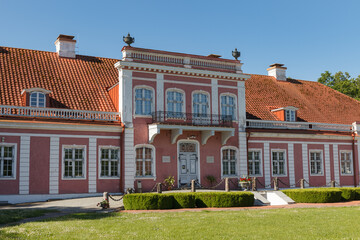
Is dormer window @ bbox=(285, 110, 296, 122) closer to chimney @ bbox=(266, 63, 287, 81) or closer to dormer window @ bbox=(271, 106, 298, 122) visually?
dormer window @ bbox=(271, 106, 298, 122)

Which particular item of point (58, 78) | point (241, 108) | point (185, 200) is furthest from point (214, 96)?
point (58, 78)

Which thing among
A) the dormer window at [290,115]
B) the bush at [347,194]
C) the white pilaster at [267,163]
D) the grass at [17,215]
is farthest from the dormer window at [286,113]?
the grass at [17,215]

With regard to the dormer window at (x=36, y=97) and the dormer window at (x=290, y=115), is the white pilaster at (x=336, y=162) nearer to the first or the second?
the dormer window at (x=290, y=115)

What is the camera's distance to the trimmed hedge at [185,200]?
59.7 feet

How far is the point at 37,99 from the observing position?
23578 millimetres

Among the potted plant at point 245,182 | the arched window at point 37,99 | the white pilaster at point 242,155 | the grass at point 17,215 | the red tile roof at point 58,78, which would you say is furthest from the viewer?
the white pilaster at point 242,155

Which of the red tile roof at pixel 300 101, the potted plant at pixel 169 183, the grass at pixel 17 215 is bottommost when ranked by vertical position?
the grass at pixel 17 215

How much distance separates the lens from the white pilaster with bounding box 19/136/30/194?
21.7m

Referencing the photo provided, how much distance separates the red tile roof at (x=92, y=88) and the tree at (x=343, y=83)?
875 centimetres

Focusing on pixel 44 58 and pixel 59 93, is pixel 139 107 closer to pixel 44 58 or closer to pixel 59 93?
pixel 59 93

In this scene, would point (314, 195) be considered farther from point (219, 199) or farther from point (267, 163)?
point (267, 163)

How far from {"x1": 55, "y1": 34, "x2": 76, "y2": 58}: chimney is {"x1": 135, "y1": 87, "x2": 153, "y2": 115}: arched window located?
281 inches

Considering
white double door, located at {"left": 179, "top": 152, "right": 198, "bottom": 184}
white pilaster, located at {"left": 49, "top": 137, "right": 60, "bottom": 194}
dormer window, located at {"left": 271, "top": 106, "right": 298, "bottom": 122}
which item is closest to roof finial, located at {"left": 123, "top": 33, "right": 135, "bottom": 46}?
white pilaster, located at {"left": 49, "top": 137, "right": 60, "bottom": 194}

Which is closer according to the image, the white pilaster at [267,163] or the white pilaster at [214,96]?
the white pilaster at [214,96]
